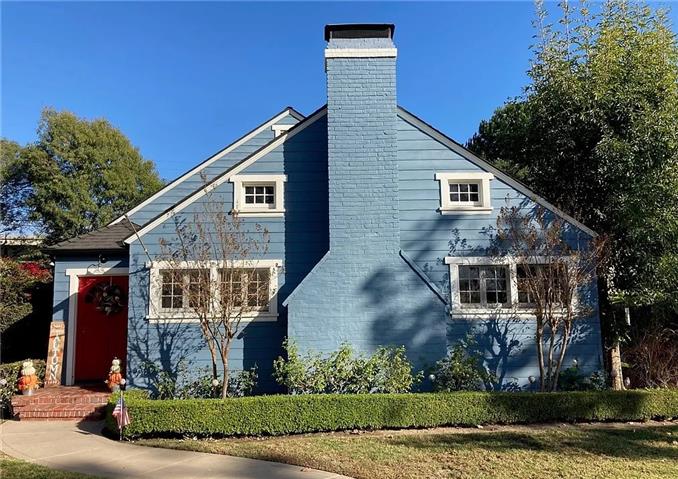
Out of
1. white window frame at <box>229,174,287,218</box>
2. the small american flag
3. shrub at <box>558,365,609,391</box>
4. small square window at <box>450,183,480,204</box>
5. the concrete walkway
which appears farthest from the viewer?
small square window at <box>450,183,480,204</box>

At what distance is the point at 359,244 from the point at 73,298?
690cm

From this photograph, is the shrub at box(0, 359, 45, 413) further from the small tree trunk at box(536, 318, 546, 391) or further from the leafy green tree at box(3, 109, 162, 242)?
the leafy green tree at box(3, 109, 162, 242)

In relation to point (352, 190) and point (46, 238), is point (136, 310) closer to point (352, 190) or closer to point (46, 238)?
point (352, 190)

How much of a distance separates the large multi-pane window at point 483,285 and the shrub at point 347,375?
2.19 metres

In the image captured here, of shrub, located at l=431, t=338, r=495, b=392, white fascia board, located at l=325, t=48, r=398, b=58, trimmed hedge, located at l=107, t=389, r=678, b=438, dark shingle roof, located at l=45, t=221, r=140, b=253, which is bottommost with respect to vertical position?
trimmed hedge, located at l=107, t=389, r=678, b=438

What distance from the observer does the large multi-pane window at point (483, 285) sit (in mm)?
10117

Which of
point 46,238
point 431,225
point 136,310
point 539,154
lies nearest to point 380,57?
point 431,225

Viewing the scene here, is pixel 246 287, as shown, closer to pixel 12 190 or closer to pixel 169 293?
pixel 169 293

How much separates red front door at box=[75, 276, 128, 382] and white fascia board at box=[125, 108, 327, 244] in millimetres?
1964

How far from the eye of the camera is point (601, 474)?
18.2 feet

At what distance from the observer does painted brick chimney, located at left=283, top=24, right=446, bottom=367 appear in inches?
361

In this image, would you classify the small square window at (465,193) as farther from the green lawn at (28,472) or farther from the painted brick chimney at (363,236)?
the green lawn at (28,472)

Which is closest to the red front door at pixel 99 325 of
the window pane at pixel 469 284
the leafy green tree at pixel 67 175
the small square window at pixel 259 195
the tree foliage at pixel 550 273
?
the small square window at pixel 259 195

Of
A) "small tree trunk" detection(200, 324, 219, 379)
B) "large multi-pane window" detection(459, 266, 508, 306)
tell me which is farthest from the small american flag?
"large multi-pane window" detection(459, 266, 508, 306)
